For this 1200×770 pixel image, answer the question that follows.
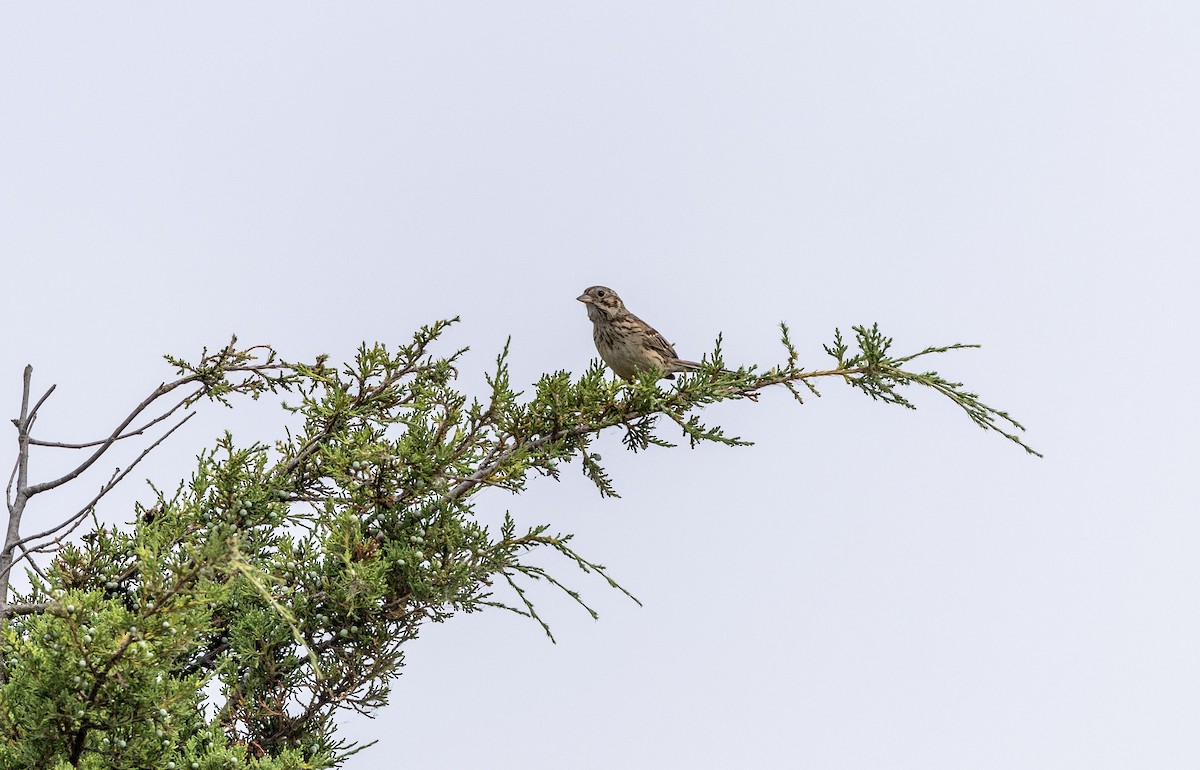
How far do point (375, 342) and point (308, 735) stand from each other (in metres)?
1.54

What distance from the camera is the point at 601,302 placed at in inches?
328

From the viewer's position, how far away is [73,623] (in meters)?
4.18

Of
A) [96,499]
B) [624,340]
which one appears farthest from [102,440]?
[624,340]

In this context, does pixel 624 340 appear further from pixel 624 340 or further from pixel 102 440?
pixel 102 440

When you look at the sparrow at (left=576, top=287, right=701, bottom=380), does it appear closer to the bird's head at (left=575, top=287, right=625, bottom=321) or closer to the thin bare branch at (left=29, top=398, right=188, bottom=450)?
the bird's head at (left=575, top=287, right=625, bottom=321)

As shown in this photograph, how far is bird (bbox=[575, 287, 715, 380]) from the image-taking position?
790cm

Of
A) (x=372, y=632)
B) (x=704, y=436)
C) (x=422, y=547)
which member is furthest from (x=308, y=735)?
(x=704, y=436)

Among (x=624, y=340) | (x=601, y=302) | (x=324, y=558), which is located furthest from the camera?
(x=601, y=302)

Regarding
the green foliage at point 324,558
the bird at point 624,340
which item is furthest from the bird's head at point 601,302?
the green foliage at point 324,558

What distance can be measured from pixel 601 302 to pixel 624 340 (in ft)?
1.43

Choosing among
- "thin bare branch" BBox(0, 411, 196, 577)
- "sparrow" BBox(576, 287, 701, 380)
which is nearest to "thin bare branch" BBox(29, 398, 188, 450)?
"thin bare branch" BBox(0, 411, 196, 577)

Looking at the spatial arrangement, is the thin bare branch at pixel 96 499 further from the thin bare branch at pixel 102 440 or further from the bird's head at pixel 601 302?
the bird's head at pixel 601 302

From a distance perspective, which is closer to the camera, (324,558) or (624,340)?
(324,558)

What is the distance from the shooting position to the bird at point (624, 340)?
7.90 m
